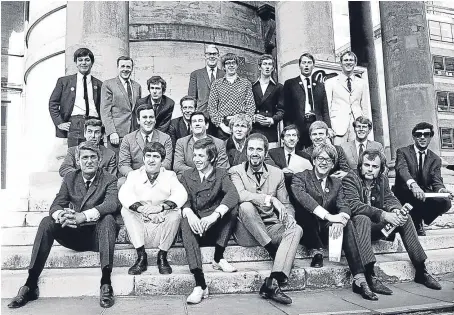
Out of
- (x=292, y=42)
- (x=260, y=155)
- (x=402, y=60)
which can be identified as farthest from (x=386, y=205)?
(x=402, y=60)

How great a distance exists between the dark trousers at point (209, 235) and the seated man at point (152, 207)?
0.20m

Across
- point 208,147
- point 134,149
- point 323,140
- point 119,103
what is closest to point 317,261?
point 323,140

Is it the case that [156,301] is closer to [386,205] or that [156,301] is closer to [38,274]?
[38,274]

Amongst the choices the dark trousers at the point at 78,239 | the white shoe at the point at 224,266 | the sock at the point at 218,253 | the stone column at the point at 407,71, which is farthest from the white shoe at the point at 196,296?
the stone column at the point at 407,71

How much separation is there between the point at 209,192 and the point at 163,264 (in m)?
0.89

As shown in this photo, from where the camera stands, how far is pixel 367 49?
13672 mm

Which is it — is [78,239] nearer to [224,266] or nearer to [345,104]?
[224,266]

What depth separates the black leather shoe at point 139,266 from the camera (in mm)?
4320

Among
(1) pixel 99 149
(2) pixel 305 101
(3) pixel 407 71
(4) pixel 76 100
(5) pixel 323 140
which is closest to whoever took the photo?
(1) pixel 99 149

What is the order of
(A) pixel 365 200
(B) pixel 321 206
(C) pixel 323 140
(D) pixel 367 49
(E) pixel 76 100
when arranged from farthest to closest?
(D) pixel 367 49, (E) pixel 76 100, (C) pixel 323 140, (A) pixel 365 200, (B) pixel 321 206

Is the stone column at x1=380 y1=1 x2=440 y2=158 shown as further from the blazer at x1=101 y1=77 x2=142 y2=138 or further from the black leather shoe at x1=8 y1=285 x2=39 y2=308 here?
the black leather shoe at x1=8 y1=285 x2=39 y2=308

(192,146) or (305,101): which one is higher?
(305,101)

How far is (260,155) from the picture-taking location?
4855 mm

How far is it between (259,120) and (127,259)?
258 centimetres
